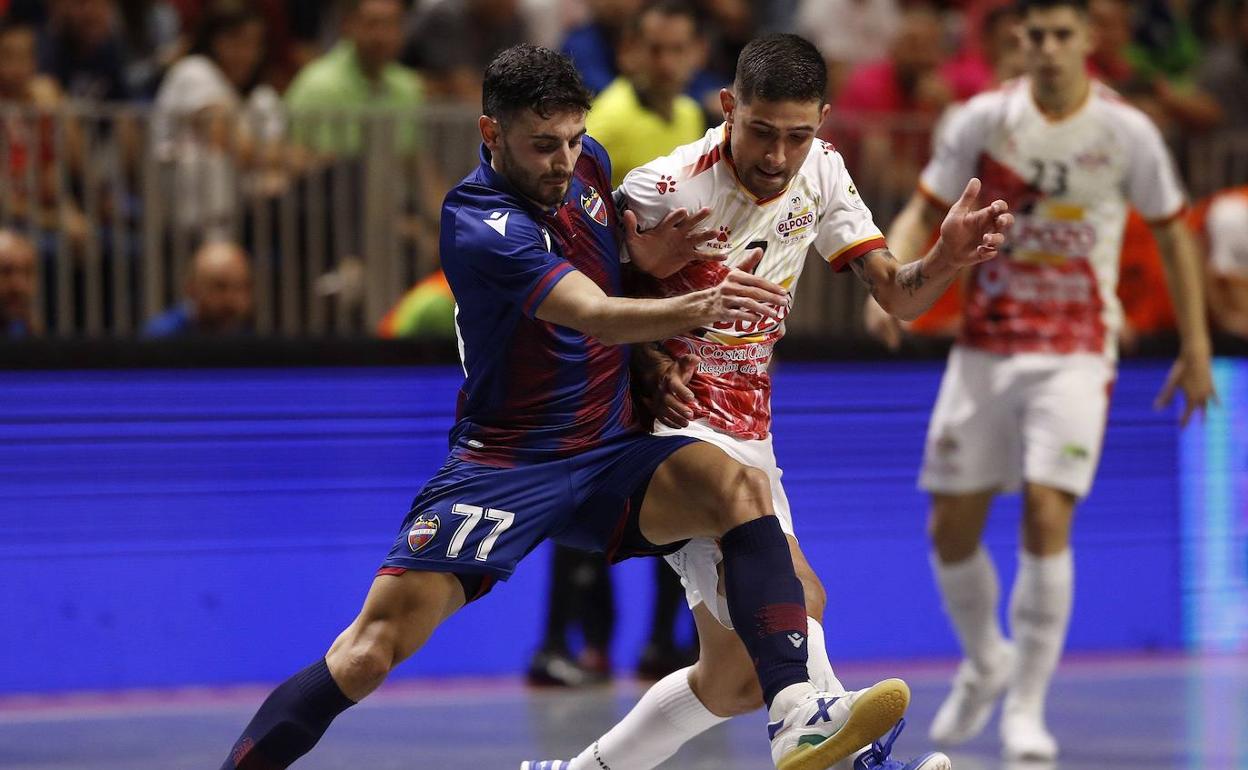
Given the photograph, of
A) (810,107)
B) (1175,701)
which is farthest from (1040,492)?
(810,107)

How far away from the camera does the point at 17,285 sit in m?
6.92

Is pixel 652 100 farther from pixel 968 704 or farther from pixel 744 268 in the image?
pixel 744 268

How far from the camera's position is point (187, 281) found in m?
7.18

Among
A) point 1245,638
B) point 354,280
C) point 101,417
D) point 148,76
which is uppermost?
point 148,76

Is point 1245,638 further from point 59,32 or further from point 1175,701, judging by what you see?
point 59,32

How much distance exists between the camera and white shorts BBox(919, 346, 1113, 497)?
A: 5922mm

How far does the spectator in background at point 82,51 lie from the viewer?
813 centimetres

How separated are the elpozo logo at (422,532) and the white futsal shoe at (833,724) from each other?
0.84 meters

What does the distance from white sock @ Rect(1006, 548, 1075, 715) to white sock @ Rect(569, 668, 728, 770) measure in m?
1.67

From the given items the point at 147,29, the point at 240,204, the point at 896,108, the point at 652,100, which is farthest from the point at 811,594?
the point at 147,29

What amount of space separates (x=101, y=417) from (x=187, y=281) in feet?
2.04

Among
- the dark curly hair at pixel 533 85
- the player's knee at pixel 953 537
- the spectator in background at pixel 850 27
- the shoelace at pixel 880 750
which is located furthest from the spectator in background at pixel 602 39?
the shoelace at pixel 880 750

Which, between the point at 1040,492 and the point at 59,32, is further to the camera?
the point at 59,32

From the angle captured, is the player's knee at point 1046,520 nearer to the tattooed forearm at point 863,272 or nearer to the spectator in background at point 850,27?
the tattooed forearm at point 863,272
